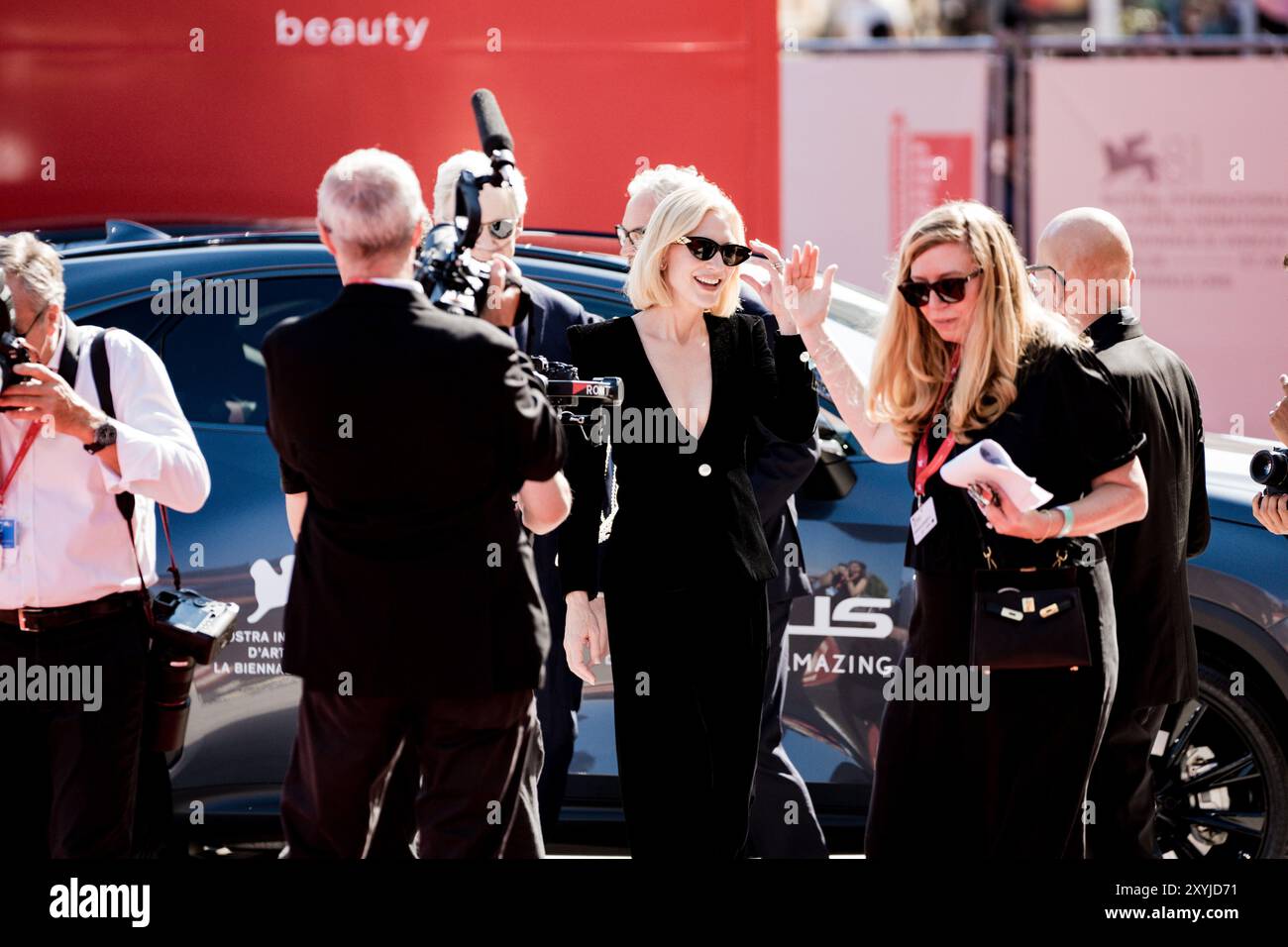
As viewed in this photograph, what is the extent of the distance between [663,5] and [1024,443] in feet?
9.63

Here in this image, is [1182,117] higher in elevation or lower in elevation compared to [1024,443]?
higher

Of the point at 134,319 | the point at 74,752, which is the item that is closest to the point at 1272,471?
the point at 74,752

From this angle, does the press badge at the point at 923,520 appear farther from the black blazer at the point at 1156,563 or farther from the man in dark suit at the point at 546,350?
the man in dark suit at the point at 546,350

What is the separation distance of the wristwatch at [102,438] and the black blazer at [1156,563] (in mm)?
2319

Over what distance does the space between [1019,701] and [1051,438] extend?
0.54 metres

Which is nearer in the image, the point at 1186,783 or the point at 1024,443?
the point at 1024,443

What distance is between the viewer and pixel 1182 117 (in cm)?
903

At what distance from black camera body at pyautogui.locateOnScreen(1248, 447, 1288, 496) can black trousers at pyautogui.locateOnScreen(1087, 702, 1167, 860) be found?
2.02 feet

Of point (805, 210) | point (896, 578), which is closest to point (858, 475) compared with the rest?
point (896, 578)

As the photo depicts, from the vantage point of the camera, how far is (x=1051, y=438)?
3.49 meters

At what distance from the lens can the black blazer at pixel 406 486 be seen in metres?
3.10
